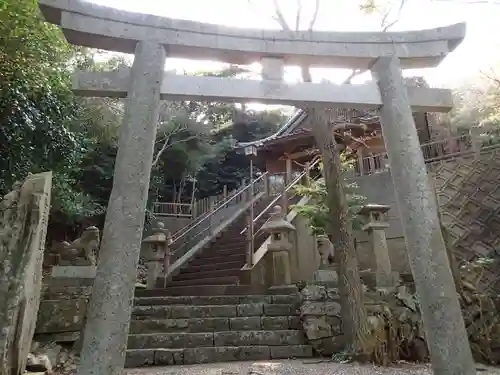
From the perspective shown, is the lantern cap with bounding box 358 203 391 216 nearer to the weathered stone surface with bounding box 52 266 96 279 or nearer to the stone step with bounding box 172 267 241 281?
the stone step with bounding box 172 267 241 281

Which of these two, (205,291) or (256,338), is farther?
(205,291)

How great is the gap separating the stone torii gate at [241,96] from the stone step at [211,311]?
4.04 meters

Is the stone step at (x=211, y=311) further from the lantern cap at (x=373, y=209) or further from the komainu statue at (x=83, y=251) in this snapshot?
A: the lantern cap at (x=373, y=209)

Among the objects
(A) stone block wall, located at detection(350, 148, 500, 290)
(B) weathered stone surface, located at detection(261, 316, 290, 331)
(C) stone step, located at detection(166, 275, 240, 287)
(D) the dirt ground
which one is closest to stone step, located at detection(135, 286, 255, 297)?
(C) stone step, located at detection(166, 275, 240, 287)

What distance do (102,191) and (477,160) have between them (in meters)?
14.4

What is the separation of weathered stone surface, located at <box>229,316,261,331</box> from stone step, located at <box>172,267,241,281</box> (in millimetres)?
2408

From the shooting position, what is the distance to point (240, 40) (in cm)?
423

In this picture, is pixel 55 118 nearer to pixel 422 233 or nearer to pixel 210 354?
pixel 210 354

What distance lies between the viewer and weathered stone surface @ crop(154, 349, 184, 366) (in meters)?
6.02

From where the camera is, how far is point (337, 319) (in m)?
6.72

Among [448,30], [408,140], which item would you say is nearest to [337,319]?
[408,140]

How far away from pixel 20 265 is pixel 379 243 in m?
6.80

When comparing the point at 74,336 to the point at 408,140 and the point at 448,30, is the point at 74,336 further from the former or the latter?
the point at 448,30

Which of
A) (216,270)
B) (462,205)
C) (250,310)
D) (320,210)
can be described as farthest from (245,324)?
(462,205)
